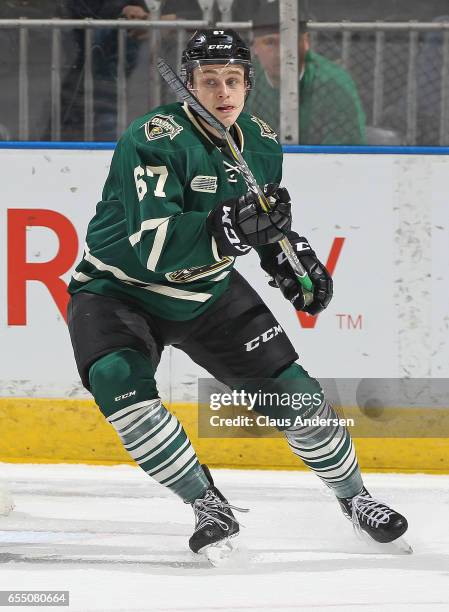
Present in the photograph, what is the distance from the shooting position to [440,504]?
3.87 meters

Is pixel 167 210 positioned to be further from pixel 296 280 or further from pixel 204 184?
pixel 296 280

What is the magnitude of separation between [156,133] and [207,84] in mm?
184

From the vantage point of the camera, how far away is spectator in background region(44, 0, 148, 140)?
173 inches

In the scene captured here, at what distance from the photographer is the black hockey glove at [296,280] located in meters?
3.23

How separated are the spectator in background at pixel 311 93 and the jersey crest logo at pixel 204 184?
1.33 meters

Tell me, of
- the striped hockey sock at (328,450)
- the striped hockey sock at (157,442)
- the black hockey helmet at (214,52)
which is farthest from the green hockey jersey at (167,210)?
the striped hockey sock at (328,450)

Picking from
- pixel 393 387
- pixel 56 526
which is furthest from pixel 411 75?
pixel 56 526

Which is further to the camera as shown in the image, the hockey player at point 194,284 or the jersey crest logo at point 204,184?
the jersey crest logo at point 204,184

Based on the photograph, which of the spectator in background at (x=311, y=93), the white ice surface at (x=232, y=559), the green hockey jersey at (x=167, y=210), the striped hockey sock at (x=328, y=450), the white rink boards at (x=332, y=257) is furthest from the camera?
the spectator in background at (x=311, y=93)

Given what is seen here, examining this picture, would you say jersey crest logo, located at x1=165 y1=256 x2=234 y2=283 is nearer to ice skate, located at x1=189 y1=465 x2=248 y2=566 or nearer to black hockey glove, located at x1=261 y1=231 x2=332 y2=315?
black hockey glove, located at x1=261 y1=231 x2=332 y2=315

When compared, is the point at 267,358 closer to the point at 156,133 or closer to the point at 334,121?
the point at 156,133

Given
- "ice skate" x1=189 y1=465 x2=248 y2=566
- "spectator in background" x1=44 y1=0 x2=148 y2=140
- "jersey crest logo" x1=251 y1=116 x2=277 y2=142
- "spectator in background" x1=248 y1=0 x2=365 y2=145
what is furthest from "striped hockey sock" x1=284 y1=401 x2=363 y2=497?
"spectator in background" x1=44 y1=0 x2=148 y2=140

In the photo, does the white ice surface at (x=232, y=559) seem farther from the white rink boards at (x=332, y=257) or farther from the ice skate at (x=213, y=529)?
the white rink boards at (x=332, y=257)

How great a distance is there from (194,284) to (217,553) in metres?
0.68
